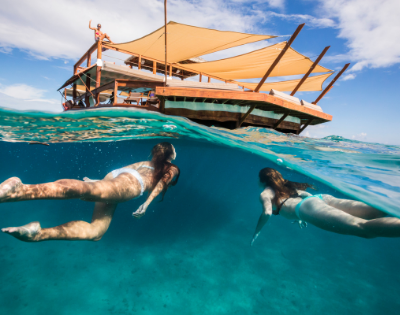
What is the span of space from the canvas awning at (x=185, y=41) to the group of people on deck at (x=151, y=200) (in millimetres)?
5722

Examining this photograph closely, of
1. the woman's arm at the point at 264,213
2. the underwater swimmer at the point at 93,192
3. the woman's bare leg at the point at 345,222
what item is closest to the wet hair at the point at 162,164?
the underwater swimmer at the point at 93,192

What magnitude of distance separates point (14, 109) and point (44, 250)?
18.9 feet

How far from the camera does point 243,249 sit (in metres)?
9.78

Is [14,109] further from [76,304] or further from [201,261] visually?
[201,261]

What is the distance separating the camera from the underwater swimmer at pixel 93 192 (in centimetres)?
280

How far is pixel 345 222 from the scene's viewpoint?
12.1ft

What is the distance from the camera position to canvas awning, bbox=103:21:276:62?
8.62 metres

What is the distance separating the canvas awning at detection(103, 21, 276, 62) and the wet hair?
18.7 feet

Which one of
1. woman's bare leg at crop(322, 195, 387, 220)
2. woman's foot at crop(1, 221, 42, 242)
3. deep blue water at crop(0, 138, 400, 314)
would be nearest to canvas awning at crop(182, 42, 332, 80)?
woman's bare leg at crop(322, 195, 387, 220)

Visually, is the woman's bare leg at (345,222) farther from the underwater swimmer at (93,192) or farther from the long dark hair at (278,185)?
the underwater swimmer at (93,192)

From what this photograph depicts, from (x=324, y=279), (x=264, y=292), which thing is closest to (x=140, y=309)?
(x=264, y=292)

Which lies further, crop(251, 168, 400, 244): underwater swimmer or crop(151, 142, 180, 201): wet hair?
crop(151, 142, 180, 201): wet hair

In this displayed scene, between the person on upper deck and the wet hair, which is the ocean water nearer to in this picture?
the wet hair

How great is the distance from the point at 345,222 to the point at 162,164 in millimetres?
4793
